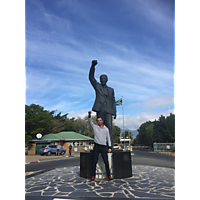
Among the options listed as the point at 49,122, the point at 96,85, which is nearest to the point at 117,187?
the point at 96,85

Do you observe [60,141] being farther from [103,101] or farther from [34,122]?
[103,101]

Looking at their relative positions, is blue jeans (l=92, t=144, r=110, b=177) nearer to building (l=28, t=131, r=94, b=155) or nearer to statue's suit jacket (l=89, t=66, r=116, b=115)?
statue's suit jacket (l=89, t=66, r=116, b=115)

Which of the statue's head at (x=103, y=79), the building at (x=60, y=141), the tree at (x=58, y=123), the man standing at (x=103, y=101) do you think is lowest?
the building at (x=60, y=141)

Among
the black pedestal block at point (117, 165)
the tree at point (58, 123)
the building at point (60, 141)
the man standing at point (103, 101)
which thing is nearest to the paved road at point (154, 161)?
the black pedestal block at point (117, 165)

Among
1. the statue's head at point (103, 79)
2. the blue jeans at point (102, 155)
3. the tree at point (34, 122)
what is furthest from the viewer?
the tree at point (34, 122)

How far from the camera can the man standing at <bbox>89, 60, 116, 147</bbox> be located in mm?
7305

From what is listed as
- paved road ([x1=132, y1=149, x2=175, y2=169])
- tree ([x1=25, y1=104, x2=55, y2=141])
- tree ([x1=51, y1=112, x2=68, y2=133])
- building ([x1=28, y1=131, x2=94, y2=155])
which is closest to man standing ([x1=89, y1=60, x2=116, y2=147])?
paved road ([x1=132, y1=149, x2=175, y2=169])

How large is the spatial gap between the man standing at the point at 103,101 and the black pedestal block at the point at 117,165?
1087mm

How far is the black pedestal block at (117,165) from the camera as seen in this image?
6.53 m

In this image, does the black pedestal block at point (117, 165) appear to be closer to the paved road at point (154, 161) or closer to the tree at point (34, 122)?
the paved road at point (154, 161)

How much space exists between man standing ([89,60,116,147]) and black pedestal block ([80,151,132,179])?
42.8 inches

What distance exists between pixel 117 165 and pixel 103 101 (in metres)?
2.58
